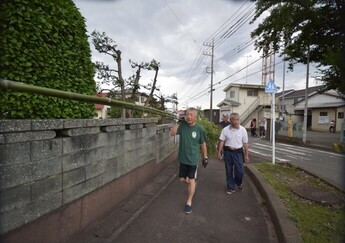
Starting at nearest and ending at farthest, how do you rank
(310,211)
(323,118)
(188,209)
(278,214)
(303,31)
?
(278,214) → (310,211) → (188,209) → (303,31) → (323,118)

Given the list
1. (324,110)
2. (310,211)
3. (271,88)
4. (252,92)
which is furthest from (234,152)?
(252,92)

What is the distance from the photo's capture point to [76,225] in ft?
10.3

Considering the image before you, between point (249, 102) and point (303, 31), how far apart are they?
2164cm

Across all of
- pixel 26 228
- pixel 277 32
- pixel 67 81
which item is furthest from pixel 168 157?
pixel 277 32

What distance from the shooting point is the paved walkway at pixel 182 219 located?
11.2ft

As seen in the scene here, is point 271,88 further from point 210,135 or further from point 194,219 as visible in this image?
point 194,219

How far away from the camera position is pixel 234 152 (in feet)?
18.6

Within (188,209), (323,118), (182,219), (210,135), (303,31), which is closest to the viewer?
(182,219)

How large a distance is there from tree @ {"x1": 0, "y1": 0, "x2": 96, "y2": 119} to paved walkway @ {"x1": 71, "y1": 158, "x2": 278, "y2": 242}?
1.59 metres

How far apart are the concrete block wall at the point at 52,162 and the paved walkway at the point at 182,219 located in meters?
0.57

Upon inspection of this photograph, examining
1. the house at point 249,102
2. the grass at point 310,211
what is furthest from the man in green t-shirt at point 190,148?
the house at point 249,102

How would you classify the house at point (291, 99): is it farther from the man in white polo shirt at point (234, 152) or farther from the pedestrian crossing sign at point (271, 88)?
the man in white polo shirt at point (234, 152)

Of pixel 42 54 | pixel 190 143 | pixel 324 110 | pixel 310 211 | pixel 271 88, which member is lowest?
pixel 310 211

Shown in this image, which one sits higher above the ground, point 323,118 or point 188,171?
point 323,118
